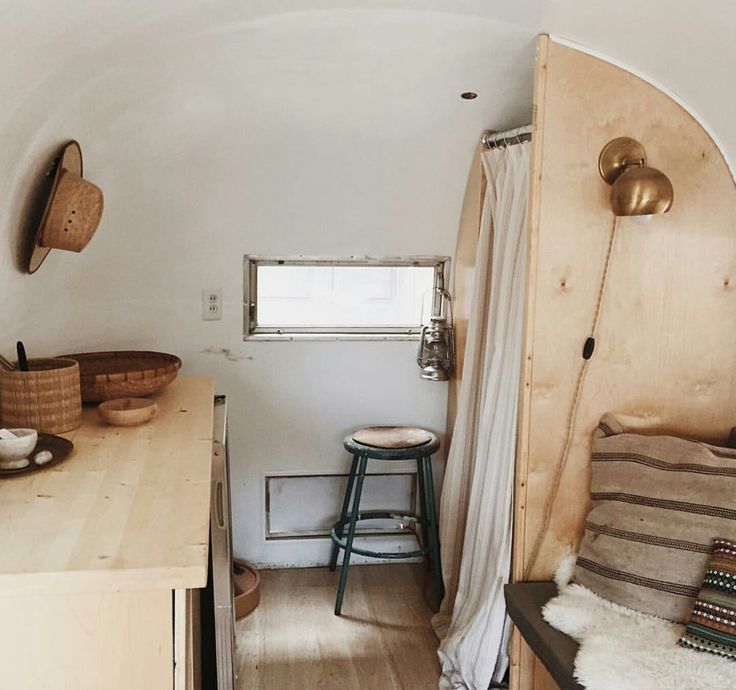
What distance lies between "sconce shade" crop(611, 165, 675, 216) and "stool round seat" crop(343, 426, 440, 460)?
1166 millimetres

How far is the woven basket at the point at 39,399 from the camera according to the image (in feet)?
5.82

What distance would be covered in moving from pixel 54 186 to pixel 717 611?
6.21 feet

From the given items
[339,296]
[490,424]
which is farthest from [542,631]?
[339,296]

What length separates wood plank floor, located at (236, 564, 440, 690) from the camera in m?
2.33

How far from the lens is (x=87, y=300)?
2.67 meters

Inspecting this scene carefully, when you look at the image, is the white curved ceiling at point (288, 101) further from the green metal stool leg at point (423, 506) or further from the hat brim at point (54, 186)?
the green metal stool leg at point (423, 506)

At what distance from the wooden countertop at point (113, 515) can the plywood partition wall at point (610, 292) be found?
3.08 ft

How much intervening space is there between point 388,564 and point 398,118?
5.90 feet

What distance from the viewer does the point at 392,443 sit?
268 cm

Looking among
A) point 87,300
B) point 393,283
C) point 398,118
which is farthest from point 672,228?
point 87,300

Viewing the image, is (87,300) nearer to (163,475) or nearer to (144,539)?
(163,475)

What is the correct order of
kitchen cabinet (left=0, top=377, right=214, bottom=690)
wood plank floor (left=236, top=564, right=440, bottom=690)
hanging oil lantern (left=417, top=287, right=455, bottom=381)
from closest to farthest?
kitchen cabinet (left=0, top=377, right=214, bottom=690) < wood plank floor (left=236, top=564, right=440, bottom=690) < hanging oil lantern (left=417, top=287, right=455, bottom=381)

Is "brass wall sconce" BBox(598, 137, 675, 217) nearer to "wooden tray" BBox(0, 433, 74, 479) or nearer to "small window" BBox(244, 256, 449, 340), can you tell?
"small window" BBox(244, 256, 449, 340)

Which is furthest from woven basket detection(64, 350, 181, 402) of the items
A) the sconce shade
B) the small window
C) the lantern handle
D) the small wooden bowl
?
the sconce shade
